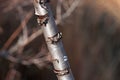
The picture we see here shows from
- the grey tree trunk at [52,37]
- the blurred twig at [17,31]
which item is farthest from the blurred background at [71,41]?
the grey tree trunk at [52,37]

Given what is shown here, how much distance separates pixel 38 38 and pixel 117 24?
0.58 m

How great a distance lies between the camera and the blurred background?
8.02 ft

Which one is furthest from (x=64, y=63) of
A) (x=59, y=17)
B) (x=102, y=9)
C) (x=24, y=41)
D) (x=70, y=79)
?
(x=102, y=9)

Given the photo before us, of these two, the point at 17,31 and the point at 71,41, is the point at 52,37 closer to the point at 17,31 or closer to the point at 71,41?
the point at 17,31

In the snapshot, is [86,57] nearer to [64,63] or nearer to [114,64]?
[114,64]

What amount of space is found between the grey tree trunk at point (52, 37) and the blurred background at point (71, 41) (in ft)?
5.98

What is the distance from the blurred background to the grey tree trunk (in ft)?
5.98

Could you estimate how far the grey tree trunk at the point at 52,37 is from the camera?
0.53 metres

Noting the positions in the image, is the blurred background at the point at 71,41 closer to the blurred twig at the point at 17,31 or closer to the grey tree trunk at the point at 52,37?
the blurred twig at the point at 17,31

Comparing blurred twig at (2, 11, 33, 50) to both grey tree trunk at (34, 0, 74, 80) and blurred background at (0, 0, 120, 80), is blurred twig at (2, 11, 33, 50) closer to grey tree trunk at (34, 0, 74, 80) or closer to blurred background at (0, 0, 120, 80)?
blurred background at (0, 0, 120, 80)

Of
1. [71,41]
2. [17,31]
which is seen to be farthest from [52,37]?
[71,41]

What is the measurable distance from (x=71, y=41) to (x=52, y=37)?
2133mm

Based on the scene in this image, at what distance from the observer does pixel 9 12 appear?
251cm

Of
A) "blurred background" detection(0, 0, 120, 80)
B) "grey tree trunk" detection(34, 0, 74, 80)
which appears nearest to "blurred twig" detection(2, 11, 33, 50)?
"blurred background" detection(0, 0, 120, 80)
